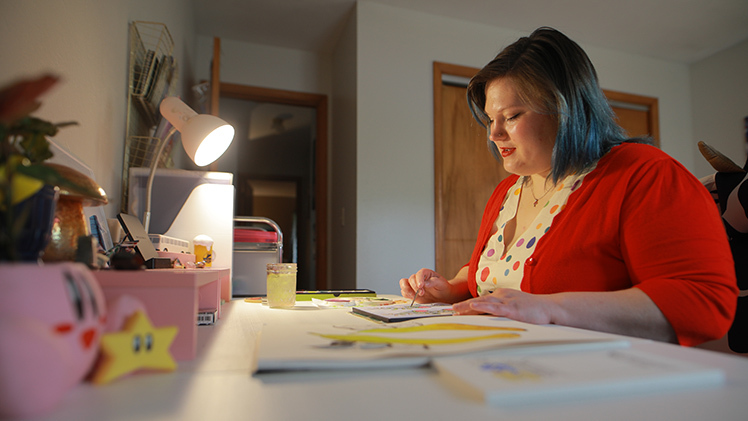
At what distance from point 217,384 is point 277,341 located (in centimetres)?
14

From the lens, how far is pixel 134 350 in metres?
0.38

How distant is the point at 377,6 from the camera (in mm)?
2783

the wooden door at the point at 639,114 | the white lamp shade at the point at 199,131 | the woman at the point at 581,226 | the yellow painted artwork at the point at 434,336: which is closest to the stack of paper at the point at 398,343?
the yellow painted artwork at the point at 434,336

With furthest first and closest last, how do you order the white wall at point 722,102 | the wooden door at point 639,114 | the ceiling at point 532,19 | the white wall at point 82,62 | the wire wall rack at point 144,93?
the wooden door at point 639,114 → the white wall at point 722,102 → the ceiling at point 532,19 → the wire wall rack at point 144,93 → the white wall at point 82,62

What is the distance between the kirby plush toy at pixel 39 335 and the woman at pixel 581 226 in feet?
1.84

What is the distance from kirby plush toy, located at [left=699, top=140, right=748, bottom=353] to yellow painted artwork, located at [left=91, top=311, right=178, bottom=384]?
1180mm

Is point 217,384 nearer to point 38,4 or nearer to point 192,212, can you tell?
point 38,4

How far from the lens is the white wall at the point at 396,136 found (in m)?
2.68

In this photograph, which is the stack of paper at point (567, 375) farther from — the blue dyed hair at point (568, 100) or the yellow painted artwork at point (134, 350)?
the blue dyed hair at point (568, 100)

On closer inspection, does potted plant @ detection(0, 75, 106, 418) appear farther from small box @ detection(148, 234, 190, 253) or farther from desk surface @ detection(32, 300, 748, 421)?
small box @ detection(148, 234, 190, 253)

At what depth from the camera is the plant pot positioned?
0.37 meters

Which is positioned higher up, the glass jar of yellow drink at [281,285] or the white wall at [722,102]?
the white wall at [722,102]

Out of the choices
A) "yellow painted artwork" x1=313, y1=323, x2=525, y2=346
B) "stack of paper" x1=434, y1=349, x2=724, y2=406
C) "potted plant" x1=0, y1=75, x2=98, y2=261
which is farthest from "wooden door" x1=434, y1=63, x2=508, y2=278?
"potted plant" x1=0, y1=75, x2=98, y2=261

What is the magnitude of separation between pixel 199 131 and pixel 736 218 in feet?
4.34
